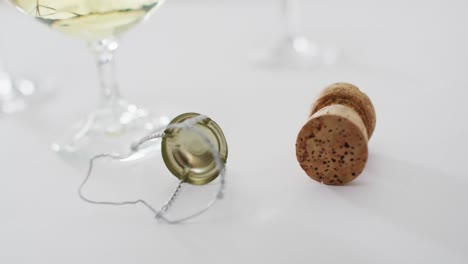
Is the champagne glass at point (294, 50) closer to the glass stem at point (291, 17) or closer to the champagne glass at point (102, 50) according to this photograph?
the glass stem at point (291, 17)

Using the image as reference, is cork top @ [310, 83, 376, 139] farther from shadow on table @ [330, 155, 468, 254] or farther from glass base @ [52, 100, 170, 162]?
glass base @ [52, 100, 170, 162]

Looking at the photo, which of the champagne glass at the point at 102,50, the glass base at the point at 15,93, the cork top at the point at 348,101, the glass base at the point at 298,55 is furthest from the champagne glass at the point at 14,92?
the cork top at the point at 348,101

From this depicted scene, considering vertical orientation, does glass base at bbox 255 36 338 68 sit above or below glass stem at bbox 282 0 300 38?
below

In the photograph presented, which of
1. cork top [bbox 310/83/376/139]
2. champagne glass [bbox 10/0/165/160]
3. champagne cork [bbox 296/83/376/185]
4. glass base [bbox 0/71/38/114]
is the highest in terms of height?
cork top [bbox 310/83/376/139]

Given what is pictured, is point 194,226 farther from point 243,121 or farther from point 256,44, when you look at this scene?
point 256,44

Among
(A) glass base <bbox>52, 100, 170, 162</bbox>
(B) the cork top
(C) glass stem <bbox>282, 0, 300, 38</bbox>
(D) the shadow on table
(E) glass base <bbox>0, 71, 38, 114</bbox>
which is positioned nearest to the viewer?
(D) the shadow on table

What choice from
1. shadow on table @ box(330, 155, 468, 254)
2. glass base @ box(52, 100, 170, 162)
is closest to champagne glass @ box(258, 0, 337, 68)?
glass base @ box(52, 100, 170, 162)

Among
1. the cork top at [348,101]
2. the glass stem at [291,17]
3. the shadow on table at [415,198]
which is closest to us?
the shadow on table at [415,198]
